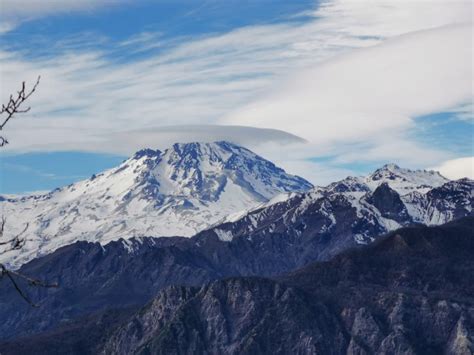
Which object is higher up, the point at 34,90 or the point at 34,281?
the point at 34,90

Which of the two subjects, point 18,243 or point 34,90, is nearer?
point 18,243

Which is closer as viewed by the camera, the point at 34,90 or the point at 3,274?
the point at 3,274

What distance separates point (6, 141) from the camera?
29.5 meters

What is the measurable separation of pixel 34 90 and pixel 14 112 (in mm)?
845

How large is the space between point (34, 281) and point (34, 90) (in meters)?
4.66

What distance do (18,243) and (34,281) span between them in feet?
3.73

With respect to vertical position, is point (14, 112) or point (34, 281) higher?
point (14, 112)

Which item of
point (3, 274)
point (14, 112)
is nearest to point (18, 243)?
point (3, 274)

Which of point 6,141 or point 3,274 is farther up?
point 6,141

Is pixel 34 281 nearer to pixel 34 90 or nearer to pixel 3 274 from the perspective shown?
pixel 3 274

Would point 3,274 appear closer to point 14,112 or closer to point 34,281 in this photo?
point 34,281

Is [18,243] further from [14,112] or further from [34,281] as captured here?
[14,112]

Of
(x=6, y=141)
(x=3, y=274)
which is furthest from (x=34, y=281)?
(x=6, y=141)

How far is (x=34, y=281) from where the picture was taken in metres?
27.8
